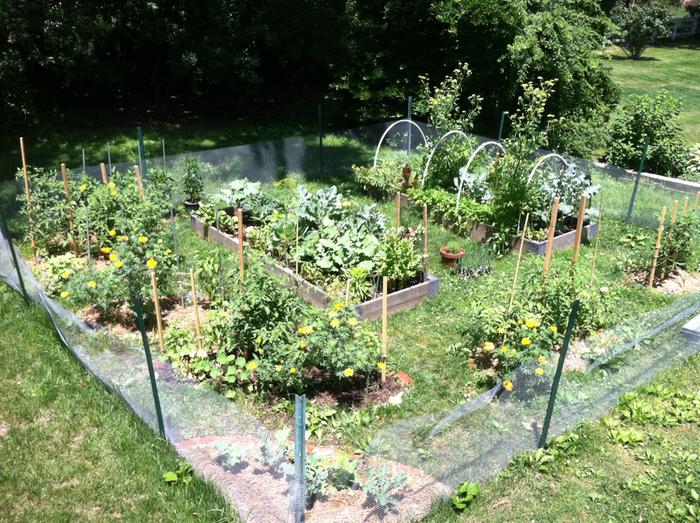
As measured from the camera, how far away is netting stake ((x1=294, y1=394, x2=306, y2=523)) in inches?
144

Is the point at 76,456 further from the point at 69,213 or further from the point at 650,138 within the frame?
the point at 650,138

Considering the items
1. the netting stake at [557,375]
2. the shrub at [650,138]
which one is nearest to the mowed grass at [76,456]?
the netting stake at [557,375]

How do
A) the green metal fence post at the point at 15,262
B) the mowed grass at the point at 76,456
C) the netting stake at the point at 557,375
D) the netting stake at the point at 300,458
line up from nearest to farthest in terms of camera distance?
the netting stake at the point at 300,458
the mowed grass at the point at 76,456
the netting stake at the point at 557,375
the green metal fence post at the point at 15,262

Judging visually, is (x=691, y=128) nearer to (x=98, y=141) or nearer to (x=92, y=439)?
(x=98, y=141)

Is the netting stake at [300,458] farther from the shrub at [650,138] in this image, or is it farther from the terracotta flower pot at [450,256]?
the shrub at [650,138]

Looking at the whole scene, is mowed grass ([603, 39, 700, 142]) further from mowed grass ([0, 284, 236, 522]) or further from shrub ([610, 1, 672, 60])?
mowed grass ([0, 284, 236, 522])

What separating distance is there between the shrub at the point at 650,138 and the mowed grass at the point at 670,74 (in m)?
4.57

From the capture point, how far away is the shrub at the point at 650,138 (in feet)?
34.4

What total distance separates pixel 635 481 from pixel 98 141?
10643 mm

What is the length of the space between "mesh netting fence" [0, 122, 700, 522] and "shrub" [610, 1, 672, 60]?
22157 mm

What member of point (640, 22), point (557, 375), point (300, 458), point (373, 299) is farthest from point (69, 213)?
point (640, 22)

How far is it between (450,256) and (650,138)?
528 centimetres

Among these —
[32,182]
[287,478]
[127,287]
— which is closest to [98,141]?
[32,182]

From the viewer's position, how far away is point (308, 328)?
504 centimetres
